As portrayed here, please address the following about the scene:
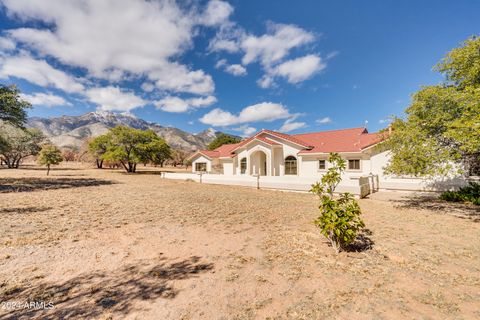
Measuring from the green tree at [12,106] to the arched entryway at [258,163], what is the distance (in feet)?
69.9

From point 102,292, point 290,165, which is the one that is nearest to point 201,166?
point 290,165

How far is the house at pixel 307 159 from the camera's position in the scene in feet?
56.4

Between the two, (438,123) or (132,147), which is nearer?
(438,123)

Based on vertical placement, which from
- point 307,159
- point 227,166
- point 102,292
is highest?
point 307,159

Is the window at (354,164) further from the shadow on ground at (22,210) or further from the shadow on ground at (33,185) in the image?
the shadow on ground at (33,185)

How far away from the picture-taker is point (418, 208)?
35.8ft

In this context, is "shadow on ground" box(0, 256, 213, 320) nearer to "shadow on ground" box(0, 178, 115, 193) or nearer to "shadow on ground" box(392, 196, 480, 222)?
"shadow on ground" box(392, 196, 480, 222)

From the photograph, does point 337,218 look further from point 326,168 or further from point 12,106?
point 12,106

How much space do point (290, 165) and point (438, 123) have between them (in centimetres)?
1476

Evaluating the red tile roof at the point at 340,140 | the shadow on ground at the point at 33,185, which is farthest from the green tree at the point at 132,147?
the red tile roof at the point at 340,140

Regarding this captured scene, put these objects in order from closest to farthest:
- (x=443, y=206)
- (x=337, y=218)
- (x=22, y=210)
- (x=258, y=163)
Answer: (x=337, y=218)
(x=22, y=210)
(x=443, y=206)
(x=258, y=163)

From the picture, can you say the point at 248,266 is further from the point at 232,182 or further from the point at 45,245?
the point at 232,182

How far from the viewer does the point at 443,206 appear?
1134 centimetres

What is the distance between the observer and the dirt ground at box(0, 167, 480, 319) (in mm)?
3352
